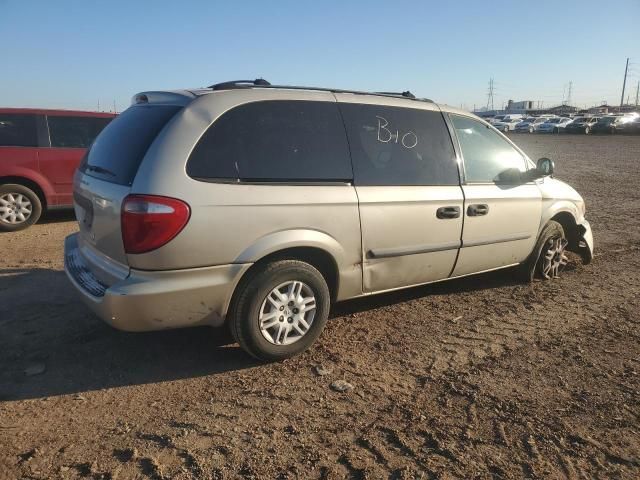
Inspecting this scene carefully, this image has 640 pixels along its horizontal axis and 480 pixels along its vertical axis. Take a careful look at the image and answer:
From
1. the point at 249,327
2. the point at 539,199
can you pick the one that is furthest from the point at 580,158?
the point at 249,327

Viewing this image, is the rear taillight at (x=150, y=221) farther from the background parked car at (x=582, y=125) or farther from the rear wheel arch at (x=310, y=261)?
the background parked car at (x=582, y=125)

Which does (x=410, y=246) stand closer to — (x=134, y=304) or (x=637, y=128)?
(x=134, y=304)

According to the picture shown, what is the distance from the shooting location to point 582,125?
47531mm

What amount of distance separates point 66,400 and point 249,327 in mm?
1162

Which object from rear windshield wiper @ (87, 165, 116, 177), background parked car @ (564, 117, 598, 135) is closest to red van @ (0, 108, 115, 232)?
rear windshield wiper @ (87, 165, 116, 177)

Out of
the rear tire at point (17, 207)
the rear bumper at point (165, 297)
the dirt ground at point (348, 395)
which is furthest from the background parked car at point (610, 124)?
the rear bumper at point (165, 297)

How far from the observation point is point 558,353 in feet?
12.5

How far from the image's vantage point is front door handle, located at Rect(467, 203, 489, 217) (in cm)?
434

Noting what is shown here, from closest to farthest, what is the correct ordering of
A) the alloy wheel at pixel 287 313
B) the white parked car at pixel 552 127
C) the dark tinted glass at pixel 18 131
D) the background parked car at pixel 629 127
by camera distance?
the alloy wheel at pixel 287 313, the dark tinted glass at pixel 18 131, the background parked car at pixel 629 127, the white parked car at pixel 552 127

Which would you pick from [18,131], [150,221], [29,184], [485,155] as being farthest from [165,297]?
[18,131]

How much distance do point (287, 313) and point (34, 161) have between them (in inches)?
227

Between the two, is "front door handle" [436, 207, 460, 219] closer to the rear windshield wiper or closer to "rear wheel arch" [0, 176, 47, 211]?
the rear windshield wiper

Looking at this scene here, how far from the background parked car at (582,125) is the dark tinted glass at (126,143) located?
2028 inches

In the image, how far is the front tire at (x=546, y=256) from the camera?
5191mm
